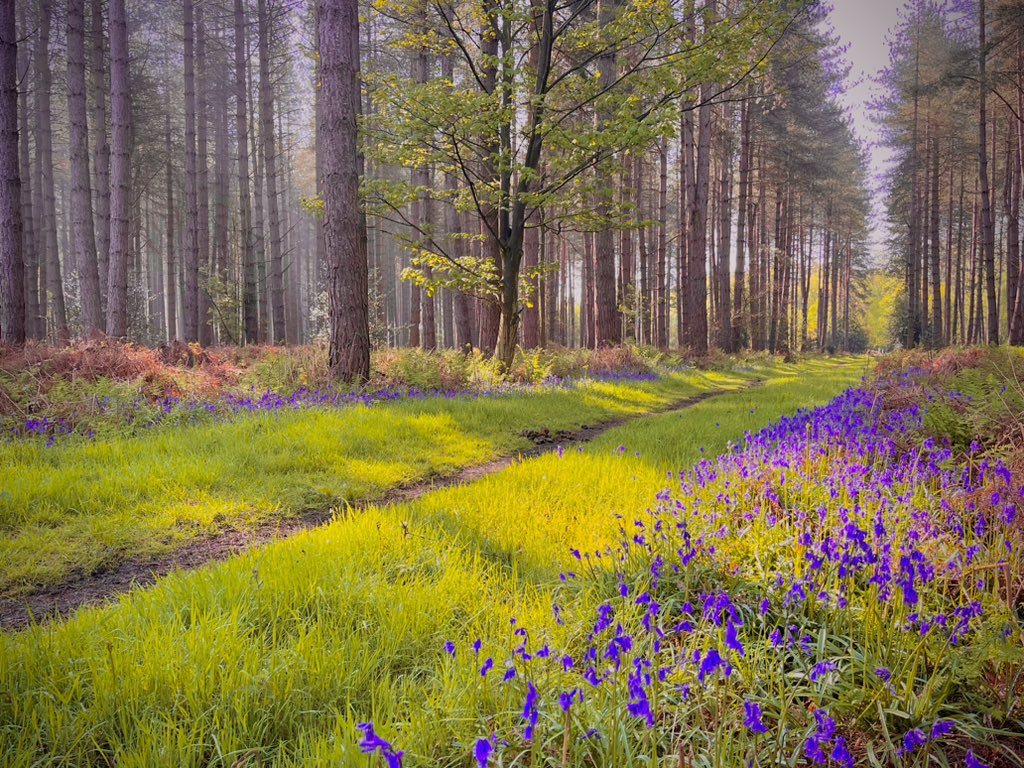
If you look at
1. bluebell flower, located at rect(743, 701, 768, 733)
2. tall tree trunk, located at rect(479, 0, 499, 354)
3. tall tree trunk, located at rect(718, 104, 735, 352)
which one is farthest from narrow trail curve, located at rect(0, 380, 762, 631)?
tall tree trunk, located at rect(718, 104, 735, 352)

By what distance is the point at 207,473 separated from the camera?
456 centimetres

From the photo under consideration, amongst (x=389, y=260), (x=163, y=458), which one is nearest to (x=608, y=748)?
(x=163, y=458)

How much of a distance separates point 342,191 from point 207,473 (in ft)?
17.8

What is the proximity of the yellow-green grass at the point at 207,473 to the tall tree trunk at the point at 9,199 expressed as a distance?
6035 millimetres

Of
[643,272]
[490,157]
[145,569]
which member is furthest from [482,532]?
[643,272]

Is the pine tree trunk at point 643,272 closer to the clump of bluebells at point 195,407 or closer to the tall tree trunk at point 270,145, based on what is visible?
the tall tree trunk at point 270,145

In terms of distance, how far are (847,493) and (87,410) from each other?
26.4 ft

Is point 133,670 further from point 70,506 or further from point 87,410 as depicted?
point 87,410

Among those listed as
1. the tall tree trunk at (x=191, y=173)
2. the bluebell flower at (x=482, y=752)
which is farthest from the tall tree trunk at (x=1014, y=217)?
the tall tree trunk at (x=191, y=173)

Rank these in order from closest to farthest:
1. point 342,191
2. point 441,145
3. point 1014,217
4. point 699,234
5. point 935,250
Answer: point 342,191
point 441,145
point 699,234
point 1014,217
point 935,250

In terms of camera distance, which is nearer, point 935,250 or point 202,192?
point 202,192

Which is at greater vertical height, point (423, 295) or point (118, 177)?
point (118, 177)

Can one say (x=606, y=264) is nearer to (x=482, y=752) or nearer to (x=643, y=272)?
(x=643, y=272)

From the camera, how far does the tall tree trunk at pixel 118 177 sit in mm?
12523
